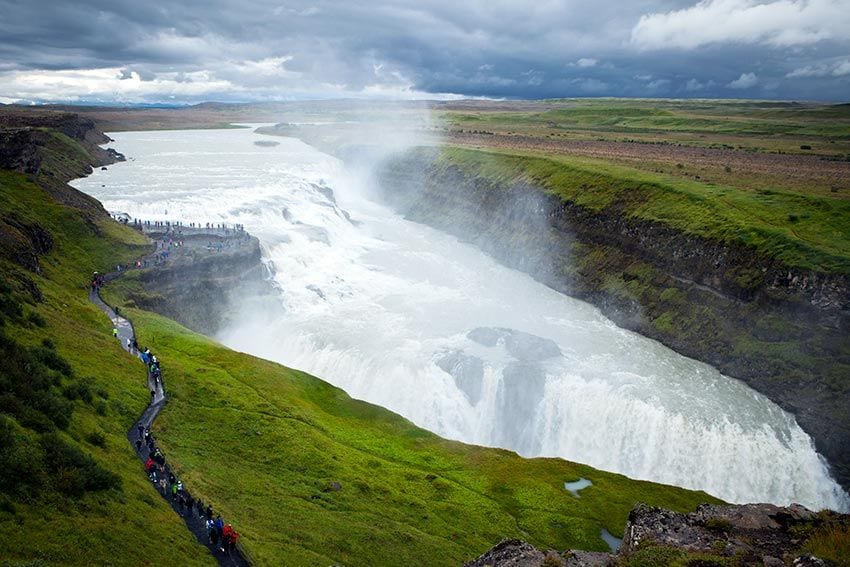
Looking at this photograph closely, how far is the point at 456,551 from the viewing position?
3212 cm

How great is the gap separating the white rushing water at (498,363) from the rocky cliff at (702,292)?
2091 millimetres

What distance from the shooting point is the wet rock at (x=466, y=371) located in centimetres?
5593

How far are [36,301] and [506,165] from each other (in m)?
91.2

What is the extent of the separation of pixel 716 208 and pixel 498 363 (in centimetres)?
4018

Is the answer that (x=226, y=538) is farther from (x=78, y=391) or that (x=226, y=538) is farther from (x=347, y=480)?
(x=78, y=391)

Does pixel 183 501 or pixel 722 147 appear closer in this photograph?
pixel 183 501

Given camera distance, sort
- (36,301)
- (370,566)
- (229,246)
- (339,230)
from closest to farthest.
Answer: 1. (370,566)
2. (36,301)
3. (229,246)
4. (339,230)

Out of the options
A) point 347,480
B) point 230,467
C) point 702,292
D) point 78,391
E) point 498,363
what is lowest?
point 498,363

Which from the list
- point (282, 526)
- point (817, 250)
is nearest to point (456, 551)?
point (282, 526)

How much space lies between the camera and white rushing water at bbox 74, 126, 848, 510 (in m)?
49.2

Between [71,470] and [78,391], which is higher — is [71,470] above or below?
above

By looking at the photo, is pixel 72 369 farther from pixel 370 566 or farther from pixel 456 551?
pixel 456 551

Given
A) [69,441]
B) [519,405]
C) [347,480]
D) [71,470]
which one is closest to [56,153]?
[519,405]

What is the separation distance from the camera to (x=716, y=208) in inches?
3012
